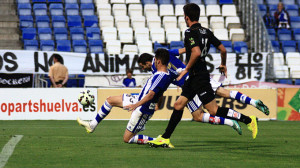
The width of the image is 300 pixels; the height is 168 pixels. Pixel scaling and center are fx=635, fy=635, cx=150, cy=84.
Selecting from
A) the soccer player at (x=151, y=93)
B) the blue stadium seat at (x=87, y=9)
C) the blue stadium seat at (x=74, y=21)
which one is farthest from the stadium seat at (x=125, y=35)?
the soccer player at (x=151, y=93)

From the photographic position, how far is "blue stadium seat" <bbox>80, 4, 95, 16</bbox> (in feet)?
82.3

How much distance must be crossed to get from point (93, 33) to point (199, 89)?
1526cm

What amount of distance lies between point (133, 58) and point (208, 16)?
6.06 m

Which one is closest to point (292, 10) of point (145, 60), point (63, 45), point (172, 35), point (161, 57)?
point (172, 35)

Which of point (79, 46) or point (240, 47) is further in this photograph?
point (240, 47)

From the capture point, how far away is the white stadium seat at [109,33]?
2380 cm

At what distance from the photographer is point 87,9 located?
25156 millimetres

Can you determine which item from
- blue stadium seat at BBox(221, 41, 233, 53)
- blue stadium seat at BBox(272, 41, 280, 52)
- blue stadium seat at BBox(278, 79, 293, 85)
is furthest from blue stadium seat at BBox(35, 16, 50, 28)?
blue stadium seat at BBox(278, 79, 293, 85)

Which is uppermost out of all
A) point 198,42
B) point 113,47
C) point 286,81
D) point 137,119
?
point 198,42

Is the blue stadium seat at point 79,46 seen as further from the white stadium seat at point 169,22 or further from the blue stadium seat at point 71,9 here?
the white stadium seat at point 169,22

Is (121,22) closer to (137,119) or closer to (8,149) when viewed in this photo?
(137,119)

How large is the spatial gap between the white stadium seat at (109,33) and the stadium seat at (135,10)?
4.40ft

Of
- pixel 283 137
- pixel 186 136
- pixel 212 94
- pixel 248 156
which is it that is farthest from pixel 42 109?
pixel 248 156

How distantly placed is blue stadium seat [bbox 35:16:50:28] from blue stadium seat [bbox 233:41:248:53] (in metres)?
7.20
